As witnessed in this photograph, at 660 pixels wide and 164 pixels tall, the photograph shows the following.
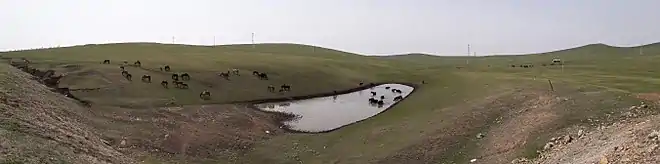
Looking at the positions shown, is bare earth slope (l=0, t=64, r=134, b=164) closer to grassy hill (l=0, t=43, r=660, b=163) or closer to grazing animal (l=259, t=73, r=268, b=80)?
grassy hill (l=0, t=43, r=660, b=163)

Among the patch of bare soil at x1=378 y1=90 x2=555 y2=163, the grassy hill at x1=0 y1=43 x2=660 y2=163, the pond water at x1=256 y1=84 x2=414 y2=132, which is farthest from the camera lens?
the pond water at x1=256 y1=84 x2=414 y2=132

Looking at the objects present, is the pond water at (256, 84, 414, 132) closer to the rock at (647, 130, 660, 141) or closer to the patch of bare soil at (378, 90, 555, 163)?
the patch of bare soil at (378, 90, 555, 163)

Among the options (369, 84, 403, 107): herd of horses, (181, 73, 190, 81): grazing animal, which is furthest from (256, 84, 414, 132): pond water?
(181, 73, 190, 81): grazing animal

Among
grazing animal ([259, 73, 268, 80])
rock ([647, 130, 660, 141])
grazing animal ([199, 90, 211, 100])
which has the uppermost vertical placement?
grazing animal ([259, 73, 268, 80])

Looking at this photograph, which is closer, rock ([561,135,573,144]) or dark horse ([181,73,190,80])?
rock ([561,135,573,144])

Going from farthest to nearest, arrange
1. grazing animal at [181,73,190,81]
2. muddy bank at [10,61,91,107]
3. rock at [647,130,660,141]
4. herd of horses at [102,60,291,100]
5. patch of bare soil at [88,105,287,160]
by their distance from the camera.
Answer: grazing animal at [181,73,190,81]
herd of horses at [102,60,291,100]
muddy bank at [10,61,91,107]
patch of bare soil at [88,105,287,160]
rock at [647,130,660,141]

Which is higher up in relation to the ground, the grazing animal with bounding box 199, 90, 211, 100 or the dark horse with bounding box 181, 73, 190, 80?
the dark horse with bounding box 181, 73, 190, 80
